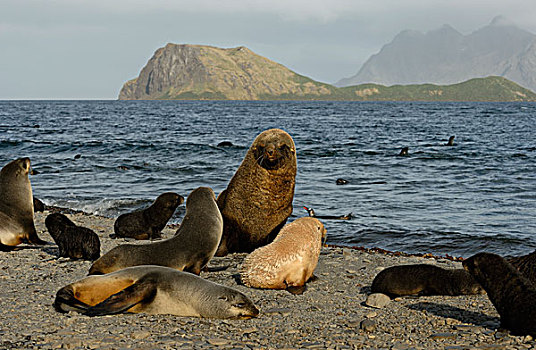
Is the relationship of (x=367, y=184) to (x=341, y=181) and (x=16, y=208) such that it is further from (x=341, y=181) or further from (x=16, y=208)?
A: (x=16, y=208)

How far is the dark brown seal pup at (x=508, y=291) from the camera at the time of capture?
199 inches

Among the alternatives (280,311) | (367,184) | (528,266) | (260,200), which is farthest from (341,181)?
(280,311)

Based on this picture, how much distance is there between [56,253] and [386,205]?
8635mm

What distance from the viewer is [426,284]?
6762mm

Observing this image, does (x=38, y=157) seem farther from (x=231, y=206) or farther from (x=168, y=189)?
(x=231, y=206)

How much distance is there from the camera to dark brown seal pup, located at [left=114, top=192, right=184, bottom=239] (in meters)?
10.4

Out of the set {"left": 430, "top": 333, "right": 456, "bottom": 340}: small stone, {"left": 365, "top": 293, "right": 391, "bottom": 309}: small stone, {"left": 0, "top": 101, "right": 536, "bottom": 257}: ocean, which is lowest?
{"left": 0, "top": 101, "right": 536, "bottom": 257}: ocean

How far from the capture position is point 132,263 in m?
6.78

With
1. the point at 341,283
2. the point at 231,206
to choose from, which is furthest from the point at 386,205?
the point at 341,283

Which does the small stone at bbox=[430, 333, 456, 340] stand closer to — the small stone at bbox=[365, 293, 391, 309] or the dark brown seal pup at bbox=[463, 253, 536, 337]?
the dark brown seal pup at bbox=[463, 253, 536, 337]

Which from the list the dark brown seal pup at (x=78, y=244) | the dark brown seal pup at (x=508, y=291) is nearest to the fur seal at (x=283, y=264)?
the dark brown seal pup at (x=508, y=291)

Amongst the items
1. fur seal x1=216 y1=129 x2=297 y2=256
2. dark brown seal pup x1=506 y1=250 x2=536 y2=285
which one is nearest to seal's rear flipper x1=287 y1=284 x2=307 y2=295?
fur seal x1=216 y1=129 x2=297 y2=256

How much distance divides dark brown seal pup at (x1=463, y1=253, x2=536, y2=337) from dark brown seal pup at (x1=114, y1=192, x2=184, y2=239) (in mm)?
6267

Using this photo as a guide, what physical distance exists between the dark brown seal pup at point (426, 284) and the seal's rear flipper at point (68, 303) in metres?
3.53
